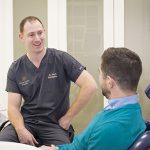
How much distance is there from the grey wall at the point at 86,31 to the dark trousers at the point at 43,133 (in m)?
1.26

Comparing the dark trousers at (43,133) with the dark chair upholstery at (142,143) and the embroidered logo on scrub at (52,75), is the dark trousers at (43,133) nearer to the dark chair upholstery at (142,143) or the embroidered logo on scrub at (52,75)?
the embroidered logo on scrub at (52,75)

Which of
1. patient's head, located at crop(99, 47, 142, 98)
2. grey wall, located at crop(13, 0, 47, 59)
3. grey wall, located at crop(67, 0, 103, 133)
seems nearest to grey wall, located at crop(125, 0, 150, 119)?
grey wall, located at crop(67, 0, 103, 133)

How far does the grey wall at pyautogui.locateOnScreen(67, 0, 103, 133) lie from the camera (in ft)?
10.3

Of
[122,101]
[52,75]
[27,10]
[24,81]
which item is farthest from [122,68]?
[27,10]

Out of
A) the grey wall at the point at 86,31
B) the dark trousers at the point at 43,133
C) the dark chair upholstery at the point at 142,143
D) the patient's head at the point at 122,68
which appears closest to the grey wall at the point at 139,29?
the grey wall at the point at 86,31

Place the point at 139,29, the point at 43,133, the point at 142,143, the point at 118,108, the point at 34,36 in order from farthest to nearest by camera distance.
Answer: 1. the point at 139,29
2. the point at 34,36
3. the point at 43,133
4. the point at 118,108
5. the point at 142,143

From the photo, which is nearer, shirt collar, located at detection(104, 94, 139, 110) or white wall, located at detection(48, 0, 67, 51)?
shirt collar, located at detection(104, 94, 139, 110)

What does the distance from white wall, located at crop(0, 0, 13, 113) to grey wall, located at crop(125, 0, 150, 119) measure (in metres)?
1.30

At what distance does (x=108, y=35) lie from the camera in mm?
3115

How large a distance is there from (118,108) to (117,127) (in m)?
0.10

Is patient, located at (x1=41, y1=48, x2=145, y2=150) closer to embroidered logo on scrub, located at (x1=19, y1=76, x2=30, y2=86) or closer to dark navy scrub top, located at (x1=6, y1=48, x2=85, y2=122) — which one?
dark navy scrub top, located at (x1=6, y1=48, x2=85, y2=122)

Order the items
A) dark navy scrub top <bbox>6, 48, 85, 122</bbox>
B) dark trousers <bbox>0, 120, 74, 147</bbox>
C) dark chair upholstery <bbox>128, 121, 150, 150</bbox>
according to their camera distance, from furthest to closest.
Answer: dark navy scrub top <bbox>6, 48, 85, 122</bbox> → dark trousers <bbox>0, 120, 74, 147</bbox> → dark chair upholstery <bbox>128, 121, 150, 150</bbox>

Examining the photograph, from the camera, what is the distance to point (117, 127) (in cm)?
120

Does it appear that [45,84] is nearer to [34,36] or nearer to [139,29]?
[34,36]
